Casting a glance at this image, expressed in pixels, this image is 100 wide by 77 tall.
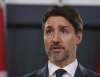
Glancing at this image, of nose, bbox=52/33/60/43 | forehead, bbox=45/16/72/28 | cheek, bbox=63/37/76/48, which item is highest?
forehead, bbox=45/16/72/28

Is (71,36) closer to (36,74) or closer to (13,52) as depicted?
(36,74)

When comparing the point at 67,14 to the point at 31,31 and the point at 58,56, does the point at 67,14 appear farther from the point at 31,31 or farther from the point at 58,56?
the point at 31,31

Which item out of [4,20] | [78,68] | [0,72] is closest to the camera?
[78,68]

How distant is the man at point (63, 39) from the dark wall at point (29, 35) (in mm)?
605

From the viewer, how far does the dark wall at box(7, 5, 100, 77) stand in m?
1.64

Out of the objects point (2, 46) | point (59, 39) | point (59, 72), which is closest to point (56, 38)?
point (59, 39)

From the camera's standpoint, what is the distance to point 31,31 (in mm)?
1695

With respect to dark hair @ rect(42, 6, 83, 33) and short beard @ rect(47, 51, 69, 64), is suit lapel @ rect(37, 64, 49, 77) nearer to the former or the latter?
short beard @ rect(47, 51, 69, 64)

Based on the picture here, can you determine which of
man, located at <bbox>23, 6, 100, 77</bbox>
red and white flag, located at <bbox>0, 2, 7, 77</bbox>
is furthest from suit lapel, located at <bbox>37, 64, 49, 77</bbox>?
red and white flag, located at <bbox>0, 2, 7, 77</bbox>

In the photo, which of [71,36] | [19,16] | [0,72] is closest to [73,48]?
[71,36]

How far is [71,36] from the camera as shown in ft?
3.36

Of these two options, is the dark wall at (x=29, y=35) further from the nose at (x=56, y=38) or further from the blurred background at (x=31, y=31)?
the nose at (x=56, y=38)

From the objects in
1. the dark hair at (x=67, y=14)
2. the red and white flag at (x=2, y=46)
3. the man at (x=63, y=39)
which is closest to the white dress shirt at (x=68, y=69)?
the man at (x=63, y=39)

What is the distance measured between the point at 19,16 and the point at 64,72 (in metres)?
0.74
